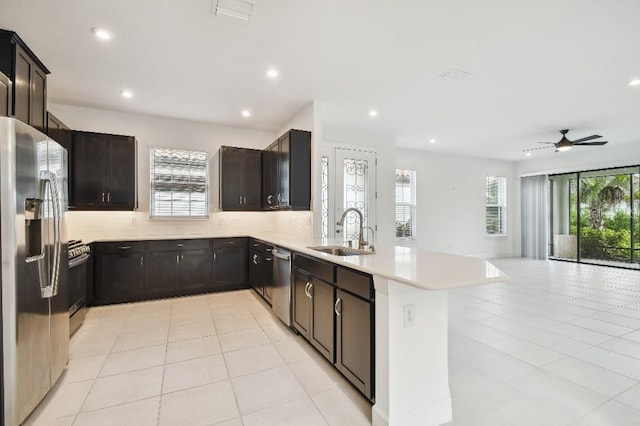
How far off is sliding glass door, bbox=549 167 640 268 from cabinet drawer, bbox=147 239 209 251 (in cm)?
913

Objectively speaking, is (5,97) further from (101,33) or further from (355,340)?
(355,340)

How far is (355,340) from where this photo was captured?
82.9 inches

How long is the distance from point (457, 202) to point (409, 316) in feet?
23.9

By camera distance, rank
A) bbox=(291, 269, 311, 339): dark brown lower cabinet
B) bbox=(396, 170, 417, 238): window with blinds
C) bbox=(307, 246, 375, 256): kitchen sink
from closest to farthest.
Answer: bbox=(291, 269, 311, 339): dark brown lower cabinet, bbox=(307, 246, 375, 256): kitchen sink, bbox=(396, 170, 417, 238): window with blinds

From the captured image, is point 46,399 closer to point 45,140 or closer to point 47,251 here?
point 47,251

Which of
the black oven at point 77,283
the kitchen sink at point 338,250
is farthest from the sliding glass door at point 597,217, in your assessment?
the black oven at point 77,283

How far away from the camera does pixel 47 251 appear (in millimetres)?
2088

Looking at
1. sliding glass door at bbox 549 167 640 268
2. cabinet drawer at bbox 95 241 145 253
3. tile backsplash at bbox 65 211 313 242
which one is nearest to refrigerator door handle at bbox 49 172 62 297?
cabinet drawer at bbox 95 241 145 253

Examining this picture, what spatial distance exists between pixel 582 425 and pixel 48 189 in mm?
3764

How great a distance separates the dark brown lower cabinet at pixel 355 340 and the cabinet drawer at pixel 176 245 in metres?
3.20

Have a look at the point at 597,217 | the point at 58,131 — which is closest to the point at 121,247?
the point at 58,131

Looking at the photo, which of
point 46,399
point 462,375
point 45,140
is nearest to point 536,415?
point 462,375

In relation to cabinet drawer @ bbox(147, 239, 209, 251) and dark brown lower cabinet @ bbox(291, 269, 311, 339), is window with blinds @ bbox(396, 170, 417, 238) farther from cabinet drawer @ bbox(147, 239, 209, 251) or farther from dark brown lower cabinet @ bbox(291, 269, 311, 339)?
dark brown lower cabinet @ bbox(291, 269, 311, 339)

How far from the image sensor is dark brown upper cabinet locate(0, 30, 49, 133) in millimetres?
2701
